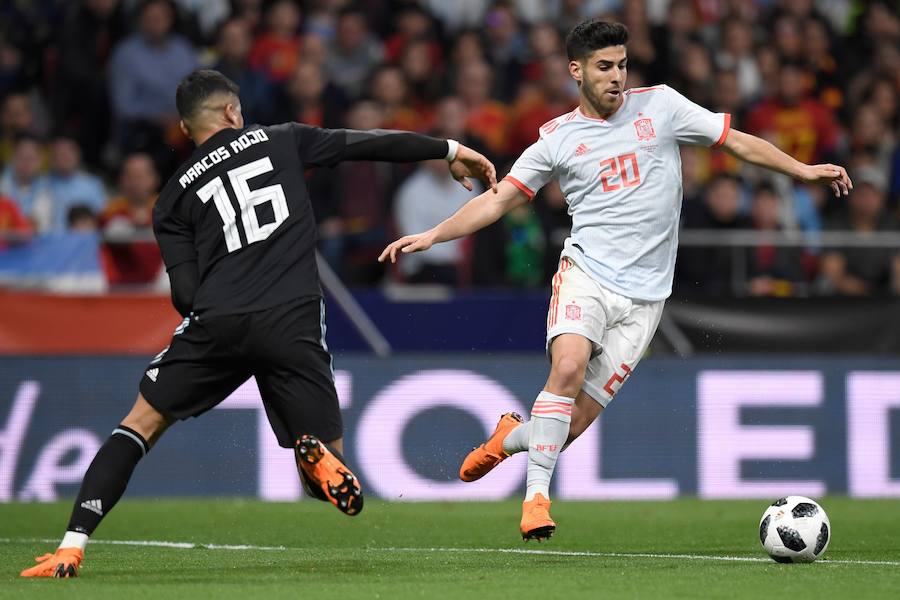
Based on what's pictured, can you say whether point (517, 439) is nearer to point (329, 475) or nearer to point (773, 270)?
point (329, 475)

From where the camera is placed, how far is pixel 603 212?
7441mm

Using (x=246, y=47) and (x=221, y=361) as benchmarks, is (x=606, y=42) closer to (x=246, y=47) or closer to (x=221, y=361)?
(x=221, y=361)

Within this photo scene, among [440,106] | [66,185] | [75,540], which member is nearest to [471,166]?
[75,540]

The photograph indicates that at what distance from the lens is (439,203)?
42.1ft

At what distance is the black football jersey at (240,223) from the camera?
22.0ft

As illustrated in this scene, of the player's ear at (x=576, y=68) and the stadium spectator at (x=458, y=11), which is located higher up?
the stadium spectator at (x=458, y=11)

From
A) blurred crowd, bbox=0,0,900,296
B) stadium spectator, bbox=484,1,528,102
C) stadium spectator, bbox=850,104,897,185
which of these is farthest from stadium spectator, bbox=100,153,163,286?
stadium spectator, bbox=850,104,897,185

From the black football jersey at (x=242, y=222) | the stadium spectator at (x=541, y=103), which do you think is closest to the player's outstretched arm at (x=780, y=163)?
the black football jersey at (x=242, y=222)

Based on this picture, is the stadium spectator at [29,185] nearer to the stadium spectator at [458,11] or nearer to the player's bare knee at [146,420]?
the stadium spectator at [458,11]

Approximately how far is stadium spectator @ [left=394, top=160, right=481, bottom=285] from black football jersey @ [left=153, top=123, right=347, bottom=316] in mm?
5742

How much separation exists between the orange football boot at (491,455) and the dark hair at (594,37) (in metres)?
1.81

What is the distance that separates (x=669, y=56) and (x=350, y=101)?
3.23 m

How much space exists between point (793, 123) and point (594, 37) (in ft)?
25.3

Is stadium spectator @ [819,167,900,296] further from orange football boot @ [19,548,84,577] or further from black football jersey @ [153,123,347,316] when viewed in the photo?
orange football boot @ [19,548,84,577]
